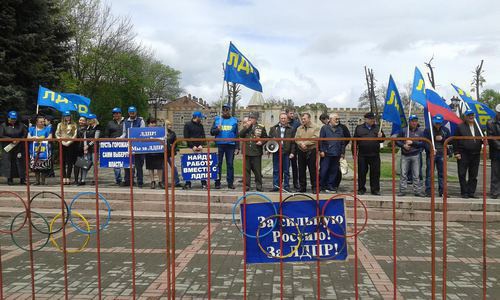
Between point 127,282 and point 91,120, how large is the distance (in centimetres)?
700

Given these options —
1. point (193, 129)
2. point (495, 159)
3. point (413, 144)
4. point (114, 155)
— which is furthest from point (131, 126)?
point (495, 159)

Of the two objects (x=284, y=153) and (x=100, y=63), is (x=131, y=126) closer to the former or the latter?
(x=284, y=153)

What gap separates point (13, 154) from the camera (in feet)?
33.0

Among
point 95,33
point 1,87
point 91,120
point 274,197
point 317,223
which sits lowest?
point 317,223

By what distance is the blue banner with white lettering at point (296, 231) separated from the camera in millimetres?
3633

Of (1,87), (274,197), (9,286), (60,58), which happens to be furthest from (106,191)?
(60,58)

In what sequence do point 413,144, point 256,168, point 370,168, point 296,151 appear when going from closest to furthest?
point 413,144 < point 370,168 < point 256,168 < point 296,151

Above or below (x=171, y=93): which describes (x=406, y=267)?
below

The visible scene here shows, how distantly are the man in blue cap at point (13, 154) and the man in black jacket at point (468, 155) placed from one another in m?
10.1

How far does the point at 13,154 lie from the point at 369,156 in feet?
27.2

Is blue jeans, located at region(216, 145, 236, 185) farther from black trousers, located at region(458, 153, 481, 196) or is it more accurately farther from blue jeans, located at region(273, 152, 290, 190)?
black trousers, located at region(458, 153, 481, 196)

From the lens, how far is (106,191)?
9.21 metres

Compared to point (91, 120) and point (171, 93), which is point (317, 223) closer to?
point (91, 120)

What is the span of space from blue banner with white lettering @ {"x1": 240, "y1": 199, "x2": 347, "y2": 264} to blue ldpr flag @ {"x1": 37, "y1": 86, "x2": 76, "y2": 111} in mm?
9100
